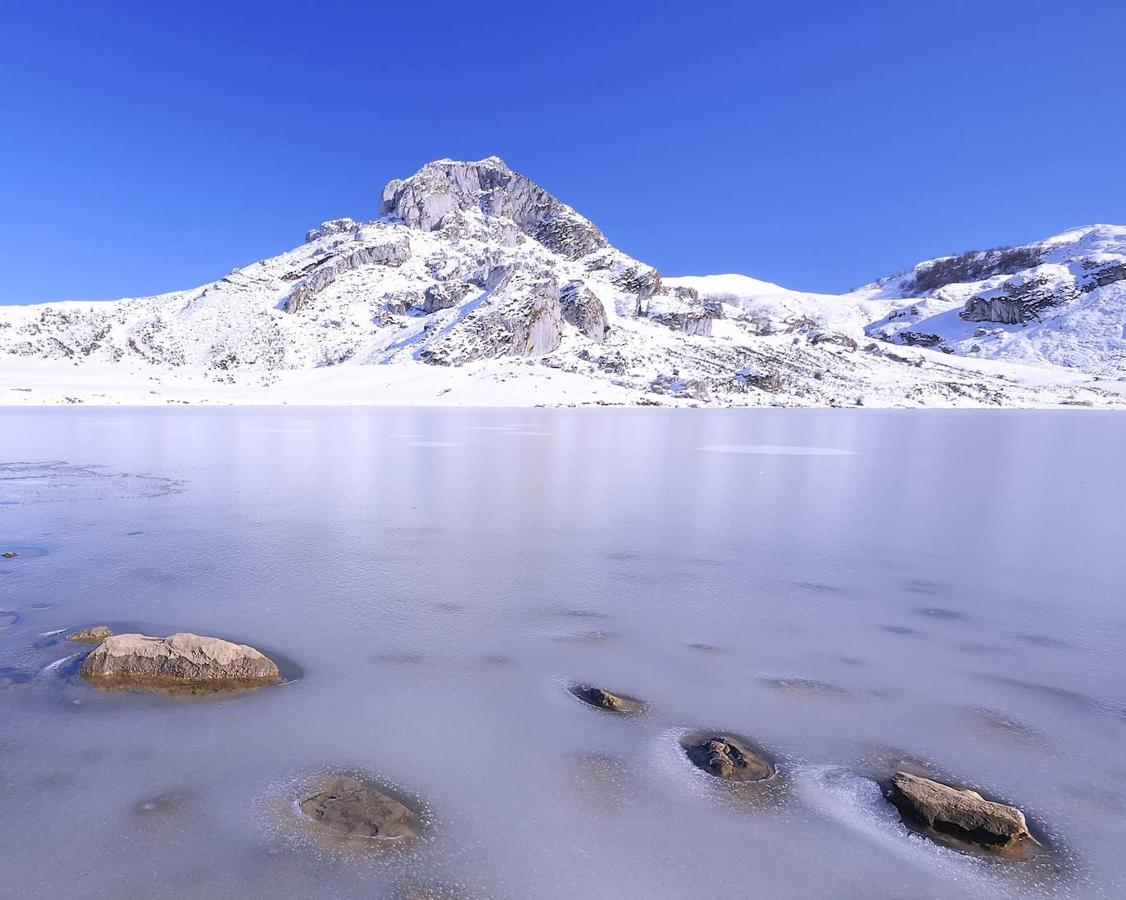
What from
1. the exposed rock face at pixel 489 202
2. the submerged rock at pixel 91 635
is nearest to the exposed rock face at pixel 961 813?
the submerged rock at pixel 91 635

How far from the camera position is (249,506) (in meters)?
11.1

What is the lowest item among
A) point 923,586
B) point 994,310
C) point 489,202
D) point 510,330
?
point 923,586

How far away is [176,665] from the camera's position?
4.76 meters

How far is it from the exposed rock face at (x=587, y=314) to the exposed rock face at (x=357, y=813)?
8803 cm

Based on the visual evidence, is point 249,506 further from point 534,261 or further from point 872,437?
point 534,261

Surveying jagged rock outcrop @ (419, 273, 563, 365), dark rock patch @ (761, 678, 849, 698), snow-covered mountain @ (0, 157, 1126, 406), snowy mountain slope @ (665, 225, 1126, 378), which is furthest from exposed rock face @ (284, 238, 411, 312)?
dark rock patch @ (761, 678, 849, 698)

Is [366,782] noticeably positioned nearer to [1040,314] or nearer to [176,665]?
[176,665]

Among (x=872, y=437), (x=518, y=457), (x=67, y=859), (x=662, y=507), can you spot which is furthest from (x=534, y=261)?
(x=67, y=859)

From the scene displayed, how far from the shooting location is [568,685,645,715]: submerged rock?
445 centimetres

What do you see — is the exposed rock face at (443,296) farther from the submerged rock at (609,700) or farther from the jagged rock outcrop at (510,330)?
the submerged rock at (609,700)

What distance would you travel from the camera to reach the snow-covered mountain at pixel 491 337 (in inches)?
2638

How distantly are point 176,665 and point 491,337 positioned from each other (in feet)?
250

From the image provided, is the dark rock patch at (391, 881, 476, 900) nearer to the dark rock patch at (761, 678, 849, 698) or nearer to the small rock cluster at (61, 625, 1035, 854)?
the small rock cluster at (61, 625, 1035, 854)

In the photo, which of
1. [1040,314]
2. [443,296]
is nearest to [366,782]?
[443,296]
